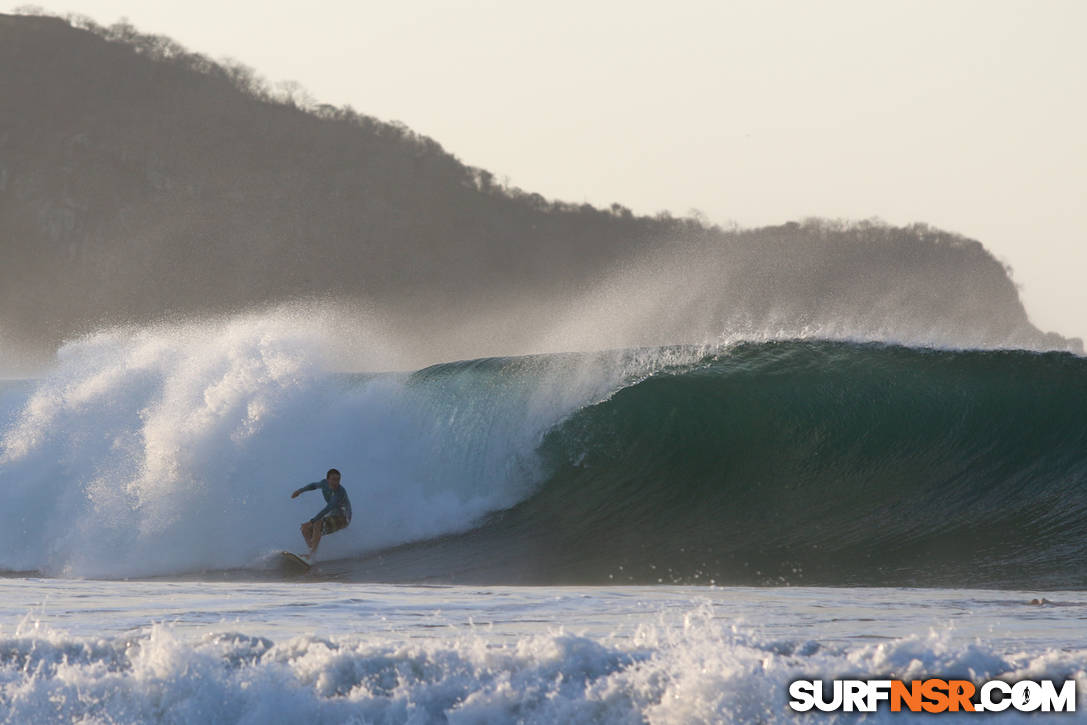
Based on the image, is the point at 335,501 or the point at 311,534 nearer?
the point at 311,534

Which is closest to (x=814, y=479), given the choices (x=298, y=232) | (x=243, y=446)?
(x=243, y=446)

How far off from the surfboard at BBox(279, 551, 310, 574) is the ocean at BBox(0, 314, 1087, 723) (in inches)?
9.5

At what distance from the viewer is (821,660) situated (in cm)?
620

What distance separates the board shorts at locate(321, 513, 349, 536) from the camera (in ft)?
40.8

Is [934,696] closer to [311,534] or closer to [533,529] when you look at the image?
[533,529]

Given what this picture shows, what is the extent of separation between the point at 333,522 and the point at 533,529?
1.87m

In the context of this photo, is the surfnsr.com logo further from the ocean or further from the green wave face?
the green wave face

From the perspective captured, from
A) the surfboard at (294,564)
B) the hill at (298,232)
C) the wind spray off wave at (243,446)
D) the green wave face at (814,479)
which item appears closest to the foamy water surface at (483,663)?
the green wave face at (814,479)

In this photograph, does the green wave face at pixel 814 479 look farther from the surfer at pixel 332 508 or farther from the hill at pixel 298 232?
the hill at pixel 298 232

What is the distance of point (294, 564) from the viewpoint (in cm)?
1179

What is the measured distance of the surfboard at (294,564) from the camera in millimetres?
11742

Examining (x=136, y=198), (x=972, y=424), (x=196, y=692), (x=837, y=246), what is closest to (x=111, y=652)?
(x=196, y=692)

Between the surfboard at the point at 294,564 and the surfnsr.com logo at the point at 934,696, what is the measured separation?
21.8 feet

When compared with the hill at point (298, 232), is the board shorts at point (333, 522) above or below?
below
